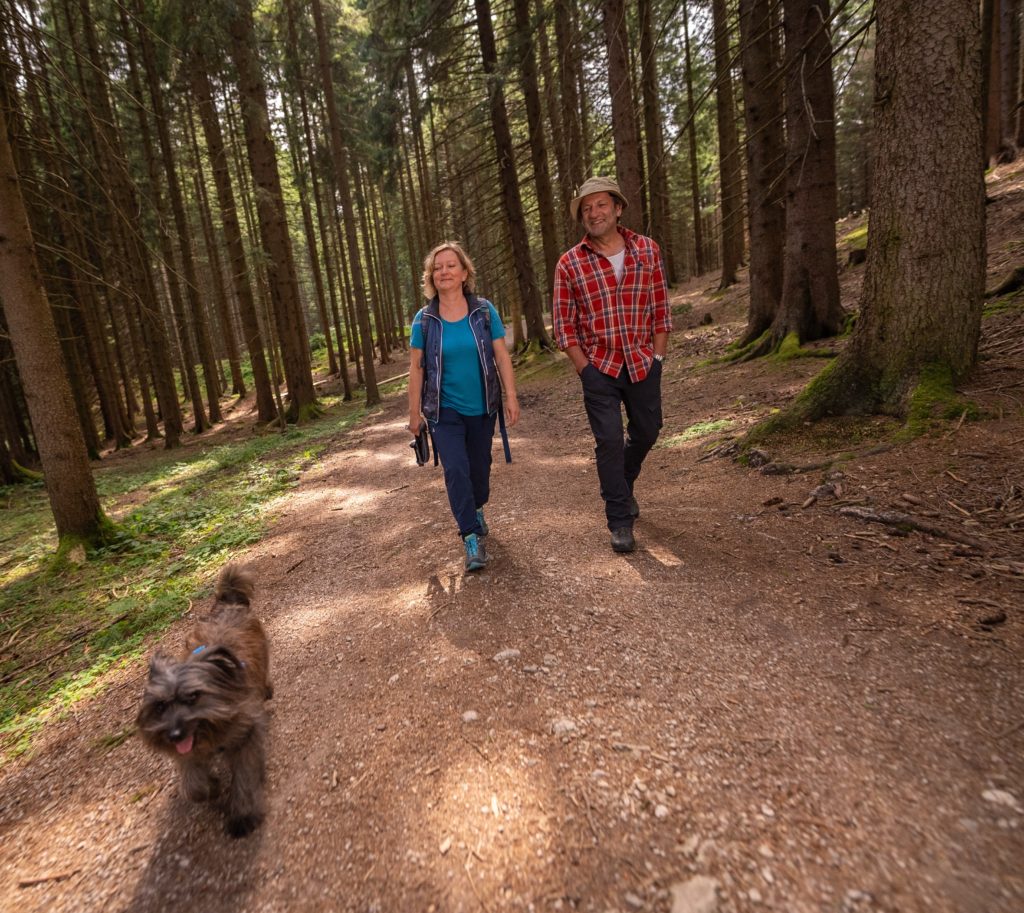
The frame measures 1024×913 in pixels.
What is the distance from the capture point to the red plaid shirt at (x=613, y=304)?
12.7 ft

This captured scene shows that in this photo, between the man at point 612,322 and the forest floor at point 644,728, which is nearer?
the forest floor at point 644,728

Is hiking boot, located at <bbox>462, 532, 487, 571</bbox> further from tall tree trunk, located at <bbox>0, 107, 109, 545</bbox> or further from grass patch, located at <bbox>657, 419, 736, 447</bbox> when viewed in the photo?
tall tree trunk, located at <bbox>0, 107, 109, 545</bbox>

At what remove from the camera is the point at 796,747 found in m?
2.09

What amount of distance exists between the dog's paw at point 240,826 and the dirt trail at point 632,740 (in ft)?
0.14

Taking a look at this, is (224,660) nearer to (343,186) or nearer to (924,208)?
(924,208)

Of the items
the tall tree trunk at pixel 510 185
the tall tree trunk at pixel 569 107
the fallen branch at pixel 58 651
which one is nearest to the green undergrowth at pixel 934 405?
the fallen branch at pixel 58 651

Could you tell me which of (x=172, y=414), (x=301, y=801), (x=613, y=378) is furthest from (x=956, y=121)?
(x=172, y=414)

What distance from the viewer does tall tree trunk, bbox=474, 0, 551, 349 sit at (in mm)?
13516

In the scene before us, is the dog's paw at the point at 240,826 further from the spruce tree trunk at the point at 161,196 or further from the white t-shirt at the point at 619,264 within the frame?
the spruce tree trunk at the point at 161,196

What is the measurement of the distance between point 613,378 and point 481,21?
562 inches

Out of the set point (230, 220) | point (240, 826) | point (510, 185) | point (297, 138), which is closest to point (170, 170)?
point (230, 220)

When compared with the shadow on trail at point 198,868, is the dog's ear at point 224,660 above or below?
above

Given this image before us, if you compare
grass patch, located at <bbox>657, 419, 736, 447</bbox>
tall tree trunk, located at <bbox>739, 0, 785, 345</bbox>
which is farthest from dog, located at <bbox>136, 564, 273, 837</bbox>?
tall tree trunk, located at <bbox>739, 0, 785, 345</bbox>

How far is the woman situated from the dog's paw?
2.16 m
